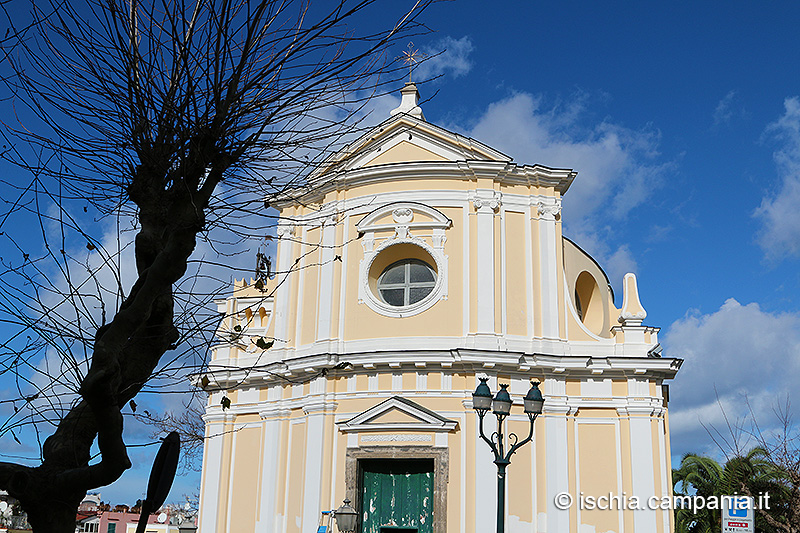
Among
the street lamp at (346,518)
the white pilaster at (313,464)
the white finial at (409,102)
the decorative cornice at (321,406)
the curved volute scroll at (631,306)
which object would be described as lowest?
the street lamp at (346,518)

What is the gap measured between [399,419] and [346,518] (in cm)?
226

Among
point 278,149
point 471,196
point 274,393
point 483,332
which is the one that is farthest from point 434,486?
point 278,149

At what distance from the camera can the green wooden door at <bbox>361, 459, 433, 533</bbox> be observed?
1583 centimetres

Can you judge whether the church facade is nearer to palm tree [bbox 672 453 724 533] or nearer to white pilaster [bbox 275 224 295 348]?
white pilaster [bbox 275 224 295 348]

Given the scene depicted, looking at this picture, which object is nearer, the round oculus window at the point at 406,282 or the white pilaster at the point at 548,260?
the white pilaster at the point at 548,260

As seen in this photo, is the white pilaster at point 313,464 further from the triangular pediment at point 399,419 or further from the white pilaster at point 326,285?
the white pilaster at point 326,285

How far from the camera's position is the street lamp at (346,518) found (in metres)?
14.8

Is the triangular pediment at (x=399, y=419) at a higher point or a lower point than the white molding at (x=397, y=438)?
higher

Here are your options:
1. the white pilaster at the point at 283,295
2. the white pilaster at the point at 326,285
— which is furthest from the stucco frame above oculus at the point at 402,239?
the white pilaster at the point at 283,295

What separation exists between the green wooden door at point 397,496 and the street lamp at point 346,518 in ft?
3.50

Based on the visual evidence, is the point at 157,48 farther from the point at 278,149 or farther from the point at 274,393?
the point at 274,393

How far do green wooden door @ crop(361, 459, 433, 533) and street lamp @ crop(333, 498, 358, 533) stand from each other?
107cm

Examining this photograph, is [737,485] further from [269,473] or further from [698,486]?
[269,473]

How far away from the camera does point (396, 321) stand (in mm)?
17031
